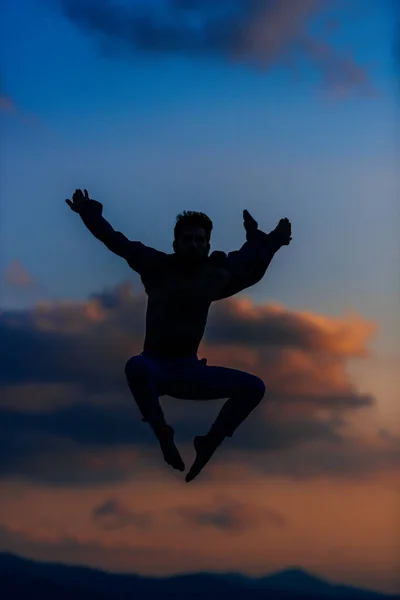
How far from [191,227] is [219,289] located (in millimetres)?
1047

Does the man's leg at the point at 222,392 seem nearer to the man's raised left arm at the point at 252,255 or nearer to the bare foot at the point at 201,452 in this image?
the bare foot at the point at 201,452

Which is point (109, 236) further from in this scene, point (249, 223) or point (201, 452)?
point (201, 452)

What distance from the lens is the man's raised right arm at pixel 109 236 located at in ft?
56.0

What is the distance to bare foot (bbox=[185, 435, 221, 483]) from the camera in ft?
54.5

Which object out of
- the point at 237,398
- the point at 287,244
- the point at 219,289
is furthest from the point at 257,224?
the point at 237,398

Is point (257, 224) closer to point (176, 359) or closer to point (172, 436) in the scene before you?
point (176, 359)

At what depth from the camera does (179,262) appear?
17.0 m


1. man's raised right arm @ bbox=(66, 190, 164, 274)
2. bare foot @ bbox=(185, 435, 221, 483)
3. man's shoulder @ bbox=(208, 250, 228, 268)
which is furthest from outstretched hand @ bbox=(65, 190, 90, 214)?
bare foot @ bbox=(185, 435, 221, 483)

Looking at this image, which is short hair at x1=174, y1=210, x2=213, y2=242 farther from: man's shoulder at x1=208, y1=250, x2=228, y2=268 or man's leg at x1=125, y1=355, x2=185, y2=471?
man's leg at x1=125, y1=355, x2=185, y2=471

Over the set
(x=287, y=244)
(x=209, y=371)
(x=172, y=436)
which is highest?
(x=287, y=244)

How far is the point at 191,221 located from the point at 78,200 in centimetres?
198

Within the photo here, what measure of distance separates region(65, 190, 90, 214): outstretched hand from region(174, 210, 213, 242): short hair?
1617mm

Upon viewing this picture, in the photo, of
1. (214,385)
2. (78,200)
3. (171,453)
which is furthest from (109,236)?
(171,453)

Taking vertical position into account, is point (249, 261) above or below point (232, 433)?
above
